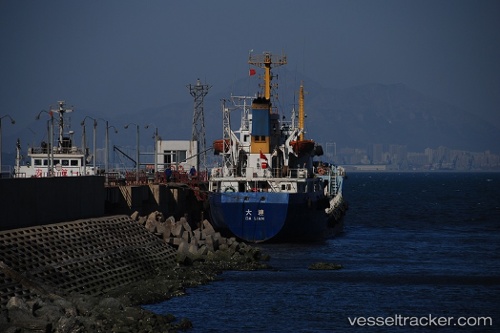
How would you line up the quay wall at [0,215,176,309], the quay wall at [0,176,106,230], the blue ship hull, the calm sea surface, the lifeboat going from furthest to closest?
the lifeboat < the blue ship hull < the quay wall at [0,176,106,230] < the calm sea surface < the quay wall at [0,215,176,309]

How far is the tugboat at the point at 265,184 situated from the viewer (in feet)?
179

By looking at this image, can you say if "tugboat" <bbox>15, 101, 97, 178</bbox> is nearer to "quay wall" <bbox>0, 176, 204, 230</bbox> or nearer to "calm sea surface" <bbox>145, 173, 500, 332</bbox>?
"quay wall" <bbox>0, 176, 204, 230</bbox>

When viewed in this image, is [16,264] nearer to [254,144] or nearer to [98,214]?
[98,214]

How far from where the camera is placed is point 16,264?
3141 centimetres

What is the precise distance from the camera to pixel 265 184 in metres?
56.8

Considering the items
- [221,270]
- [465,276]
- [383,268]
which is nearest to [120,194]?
[221,270]

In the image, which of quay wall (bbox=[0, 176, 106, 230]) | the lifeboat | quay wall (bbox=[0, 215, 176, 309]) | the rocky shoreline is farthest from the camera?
the lifeboat

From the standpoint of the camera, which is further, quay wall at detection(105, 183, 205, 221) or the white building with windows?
the white building with windows

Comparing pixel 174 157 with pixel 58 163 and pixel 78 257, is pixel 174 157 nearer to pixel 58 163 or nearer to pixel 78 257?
pixel 58 163

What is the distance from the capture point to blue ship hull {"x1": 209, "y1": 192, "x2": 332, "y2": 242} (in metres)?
54.2

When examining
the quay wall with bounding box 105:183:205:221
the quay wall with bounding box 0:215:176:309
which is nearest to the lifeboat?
the quay wall with bounding box 105:183:205:221

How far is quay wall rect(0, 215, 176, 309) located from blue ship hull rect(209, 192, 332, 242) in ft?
34.6

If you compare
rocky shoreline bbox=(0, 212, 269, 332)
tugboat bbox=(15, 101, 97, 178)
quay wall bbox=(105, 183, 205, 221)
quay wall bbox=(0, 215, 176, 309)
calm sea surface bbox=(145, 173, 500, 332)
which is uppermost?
tugboat bbox=(15, 101, 97, 178)

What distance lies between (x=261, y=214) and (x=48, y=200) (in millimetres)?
17271
